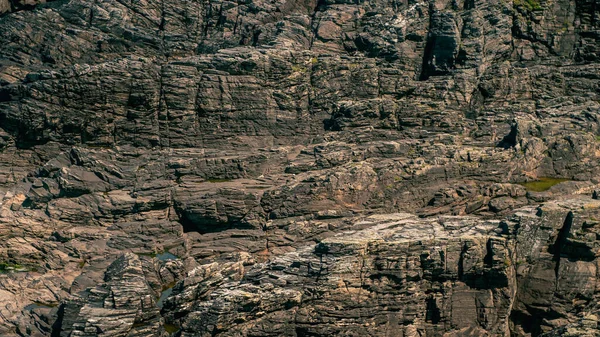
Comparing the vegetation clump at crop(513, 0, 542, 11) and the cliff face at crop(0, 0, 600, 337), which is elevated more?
the vegetation clump at crop(513, 0, 542, 11)

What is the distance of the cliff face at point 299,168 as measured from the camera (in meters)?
57.8

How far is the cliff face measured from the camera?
5781 cm

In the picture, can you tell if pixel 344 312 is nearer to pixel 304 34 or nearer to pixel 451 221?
pixel 451 221

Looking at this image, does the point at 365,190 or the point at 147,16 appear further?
the point at 147,16

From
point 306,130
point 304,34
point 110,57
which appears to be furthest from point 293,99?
point 110,57

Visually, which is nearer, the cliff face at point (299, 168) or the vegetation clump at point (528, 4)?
the cliff face at point (299, 168)

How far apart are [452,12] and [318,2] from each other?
1260cm

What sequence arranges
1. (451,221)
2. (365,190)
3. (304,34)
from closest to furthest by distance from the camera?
(451,221) < (365,190) < (304,34)

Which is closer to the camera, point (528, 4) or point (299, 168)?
point (299, 168)

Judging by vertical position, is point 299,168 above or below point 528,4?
below

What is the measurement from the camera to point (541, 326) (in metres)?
58.9

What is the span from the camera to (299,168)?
223ft

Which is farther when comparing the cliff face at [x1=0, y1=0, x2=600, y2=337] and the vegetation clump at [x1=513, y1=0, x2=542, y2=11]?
the vegetation clump at [x1=513, y1=0, x2=542, y2=11]

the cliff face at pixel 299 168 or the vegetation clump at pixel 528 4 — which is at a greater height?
the vegetation clump at pixel 528 4
